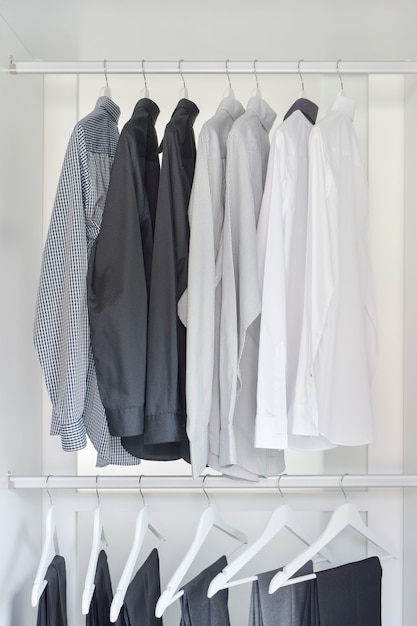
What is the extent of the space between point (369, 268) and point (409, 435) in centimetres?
64

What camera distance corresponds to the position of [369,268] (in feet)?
Answer: 5.32

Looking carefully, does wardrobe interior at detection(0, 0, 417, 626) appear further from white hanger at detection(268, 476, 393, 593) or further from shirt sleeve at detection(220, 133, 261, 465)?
shirt sleeve at detection(220, 133, 261, 465)

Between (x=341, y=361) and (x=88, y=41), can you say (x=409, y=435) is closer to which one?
(x=341, y=361)

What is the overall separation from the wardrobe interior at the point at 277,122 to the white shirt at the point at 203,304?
2.07 ft

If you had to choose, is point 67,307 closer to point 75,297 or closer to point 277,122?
point 75,297

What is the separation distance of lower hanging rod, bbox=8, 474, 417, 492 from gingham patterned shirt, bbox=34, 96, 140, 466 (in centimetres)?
17

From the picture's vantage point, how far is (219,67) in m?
1.73

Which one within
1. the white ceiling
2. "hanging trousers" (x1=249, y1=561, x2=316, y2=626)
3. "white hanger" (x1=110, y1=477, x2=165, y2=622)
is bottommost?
"hanging trousers" (x1=249, y1=561, x2=316, y2=626)

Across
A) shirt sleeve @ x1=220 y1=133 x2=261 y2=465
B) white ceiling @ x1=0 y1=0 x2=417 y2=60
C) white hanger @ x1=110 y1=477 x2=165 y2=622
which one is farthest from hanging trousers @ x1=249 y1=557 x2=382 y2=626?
white ceiling @ x1=0 y1=0 x2=417 y2=60

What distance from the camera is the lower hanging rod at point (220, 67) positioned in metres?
1.72

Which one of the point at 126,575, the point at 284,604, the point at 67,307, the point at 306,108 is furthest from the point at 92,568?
the point at 306,108

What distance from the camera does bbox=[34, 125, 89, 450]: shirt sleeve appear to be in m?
1.53

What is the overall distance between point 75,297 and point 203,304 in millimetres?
297

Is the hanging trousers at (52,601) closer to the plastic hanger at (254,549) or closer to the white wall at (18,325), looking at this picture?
the white wall at (18,325)
